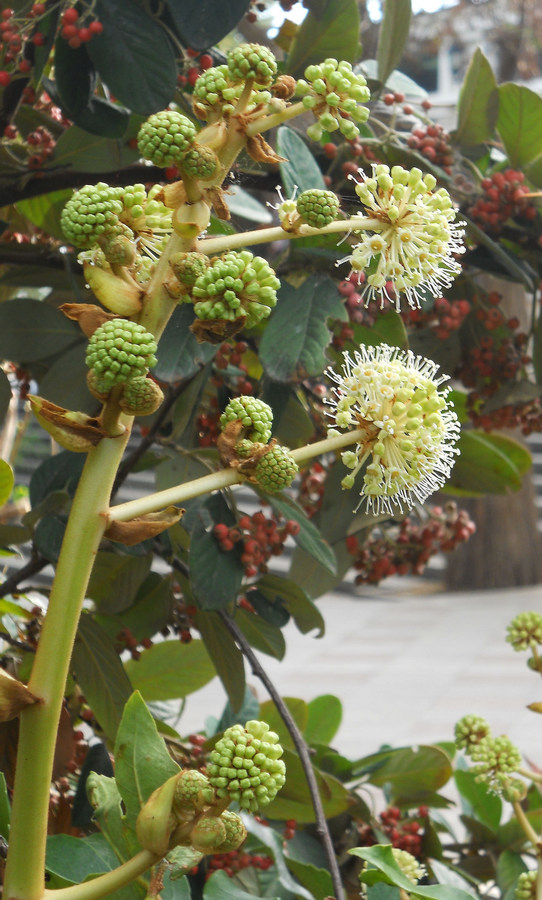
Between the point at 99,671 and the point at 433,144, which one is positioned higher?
the point at 433,144

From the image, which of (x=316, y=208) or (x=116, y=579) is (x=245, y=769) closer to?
(x=316, y=208)

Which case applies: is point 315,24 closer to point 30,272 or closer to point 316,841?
point 30,272

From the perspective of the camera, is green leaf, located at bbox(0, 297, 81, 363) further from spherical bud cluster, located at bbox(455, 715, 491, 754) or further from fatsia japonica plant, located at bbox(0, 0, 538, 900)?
spherical bud cluster, located at bbox(455, 715, 491, 754)

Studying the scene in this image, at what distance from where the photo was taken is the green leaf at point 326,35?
0.62 meters

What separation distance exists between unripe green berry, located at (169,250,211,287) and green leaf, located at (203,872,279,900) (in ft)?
0.95

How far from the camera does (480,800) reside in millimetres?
→ 784

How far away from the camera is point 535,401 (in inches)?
29.6

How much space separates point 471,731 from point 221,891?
0.19 metres

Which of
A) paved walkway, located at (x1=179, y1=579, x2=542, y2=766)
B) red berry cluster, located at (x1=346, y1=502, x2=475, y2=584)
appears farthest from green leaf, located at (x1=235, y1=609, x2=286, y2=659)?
paved walkway, located at (x1=179, y1=579, x2=542, y2=766)

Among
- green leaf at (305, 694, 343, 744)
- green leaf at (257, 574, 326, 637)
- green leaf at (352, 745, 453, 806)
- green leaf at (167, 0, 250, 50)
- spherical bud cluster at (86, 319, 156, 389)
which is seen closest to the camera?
spherical bud cluster at (86, 319, 156, 389)

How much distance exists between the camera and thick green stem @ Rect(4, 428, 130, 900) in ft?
0.93

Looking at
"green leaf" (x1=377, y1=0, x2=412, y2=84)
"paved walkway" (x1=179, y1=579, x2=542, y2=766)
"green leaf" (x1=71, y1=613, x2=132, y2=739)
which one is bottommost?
"paved walkway" (x1=179, y1=579, x2=542, y2=766)

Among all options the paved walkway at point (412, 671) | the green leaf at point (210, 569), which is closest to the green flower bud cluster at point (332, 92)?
the green leaf at point (210, 569)

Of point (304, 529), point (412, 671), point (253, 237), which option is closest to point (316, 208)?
point (253, 237)
